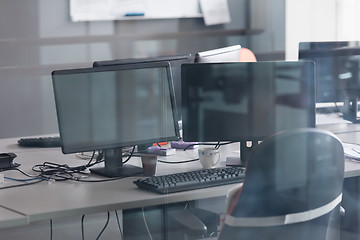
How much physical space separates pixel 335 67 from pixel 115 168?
1.02 meters

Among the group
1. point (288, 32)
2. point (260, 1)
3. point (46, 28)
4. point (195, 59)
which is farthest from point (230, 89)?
point (260, 1)

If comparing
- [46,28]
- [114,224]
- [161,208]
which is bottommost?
[114,224]

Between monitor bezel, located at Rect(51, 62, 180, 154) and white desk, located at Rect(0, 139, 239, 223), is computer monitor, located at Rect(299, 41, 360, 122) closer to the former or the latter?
monitor bezel, located at Rect(51, 62, 180, 154)

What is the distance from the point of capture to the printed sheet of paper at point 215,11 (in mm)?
3930

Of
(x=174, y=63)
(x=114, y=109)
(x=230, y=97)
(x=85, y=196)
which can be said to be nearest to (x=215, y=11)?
(x=174, y=63)

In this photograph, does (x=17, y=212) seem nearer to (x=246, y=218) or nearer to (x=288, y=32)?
(x=246, y=218)

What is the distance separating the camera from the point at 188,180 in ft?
6.04

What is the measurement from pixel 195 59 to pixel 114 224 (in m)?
0.77

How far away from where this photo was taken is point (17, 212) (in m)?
1.59

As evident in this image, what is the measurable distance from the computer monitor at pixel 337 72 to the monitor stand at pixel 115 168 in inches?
31.8

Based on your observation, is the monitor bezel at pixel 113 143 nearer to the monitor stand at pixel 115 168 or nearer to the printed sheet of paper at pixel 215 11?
the monitor stand at pixel 115 168

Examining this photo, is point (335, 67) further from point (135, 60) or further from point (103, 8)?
point (103, 8)

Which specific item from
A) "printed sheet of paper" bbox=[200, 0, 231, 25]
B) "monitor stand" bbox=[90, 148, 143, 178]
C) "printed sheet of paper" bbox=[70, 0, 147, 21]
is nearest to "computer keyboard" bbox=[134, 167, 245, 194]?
"monitor stand" bbox=[90, 148, 143, 178]

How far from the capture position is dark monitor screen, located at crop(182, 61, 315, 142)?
2014 millimetres
